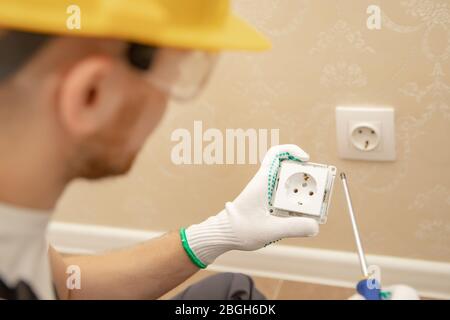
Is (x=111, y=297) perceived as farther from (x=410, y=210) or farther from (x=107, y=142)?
(x=410, y=210)

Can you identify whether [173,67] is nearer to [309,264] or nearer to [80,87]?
[80,87]

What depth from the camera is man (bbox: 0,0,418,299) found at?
1.10 feet

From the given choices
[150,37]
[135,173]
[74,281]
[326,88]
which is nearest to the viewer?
[150,37]

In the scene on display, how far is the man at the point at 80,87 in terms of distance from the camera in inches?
13.2

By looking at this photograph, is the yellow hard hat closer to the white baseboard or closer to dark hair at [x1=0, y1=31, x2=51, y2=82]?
dark hair at [x1=0, y1=31, x2=51, y2=82]

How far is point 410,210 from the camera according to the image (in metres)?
1.00

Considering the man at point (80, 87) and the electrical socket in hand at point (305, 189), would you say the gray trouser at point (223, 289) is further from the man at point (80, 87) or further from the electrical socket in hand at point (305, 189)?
the man at point (80, 87)

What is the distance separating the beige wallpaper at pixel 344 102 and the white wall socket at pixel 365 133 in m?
0.02

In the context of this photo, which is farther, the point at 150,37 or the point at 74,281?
the point at 74,281

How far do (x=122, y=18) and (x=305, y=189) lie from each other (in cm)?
40

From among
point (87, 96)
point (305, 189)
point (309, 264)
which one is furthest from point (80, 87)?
point (309, 264)

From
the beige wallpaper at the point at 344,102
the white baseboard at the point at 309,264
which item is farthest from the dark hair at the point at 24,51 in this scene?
the white baseboard at the point at 309,264
